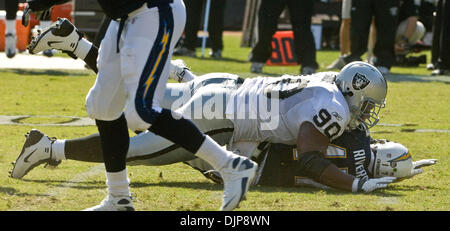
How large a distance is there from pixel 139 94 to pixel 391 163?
182 cm

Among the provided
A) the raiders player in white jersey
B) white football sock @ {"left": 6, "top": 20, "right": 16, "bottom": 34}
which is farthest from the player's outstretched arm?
white football sock @ {"left": 6, "top": 20, "right": 16, "bottom": 34}

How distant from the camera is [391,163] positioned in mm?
4957

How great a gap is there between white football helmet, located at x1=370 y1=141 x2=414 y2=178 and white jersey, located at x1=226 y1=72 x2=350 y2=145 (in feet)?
1.21

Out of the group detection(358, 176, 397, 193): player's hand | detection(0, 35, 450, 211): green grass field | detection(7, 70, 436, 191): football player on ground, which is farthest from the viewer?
detection(7, 70, 436, 191): football player on ground

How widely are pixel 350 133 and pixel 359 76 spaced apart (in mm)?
346

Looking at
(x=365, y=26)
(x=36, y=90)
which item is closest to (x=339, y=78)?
(x=36, y=90)

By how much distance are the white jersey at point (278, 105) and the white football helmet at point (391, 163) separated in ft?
1.21

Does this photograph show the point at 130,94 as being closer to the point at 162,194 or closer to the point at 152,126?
the point at 152,126

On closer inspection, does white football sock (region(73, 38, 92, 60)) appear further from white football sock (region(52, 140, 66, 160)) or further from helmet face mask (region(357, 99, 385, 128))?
helmet face mask (region(357, 99, 385, 128))

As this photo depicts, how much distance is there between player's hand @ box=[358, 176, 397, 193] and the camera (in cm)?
458

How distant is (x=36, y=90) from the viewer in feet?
30.2

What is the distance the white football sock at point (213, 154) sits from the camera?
388 cm

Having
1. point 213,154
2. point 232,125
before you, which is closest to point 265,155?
point 232,125
